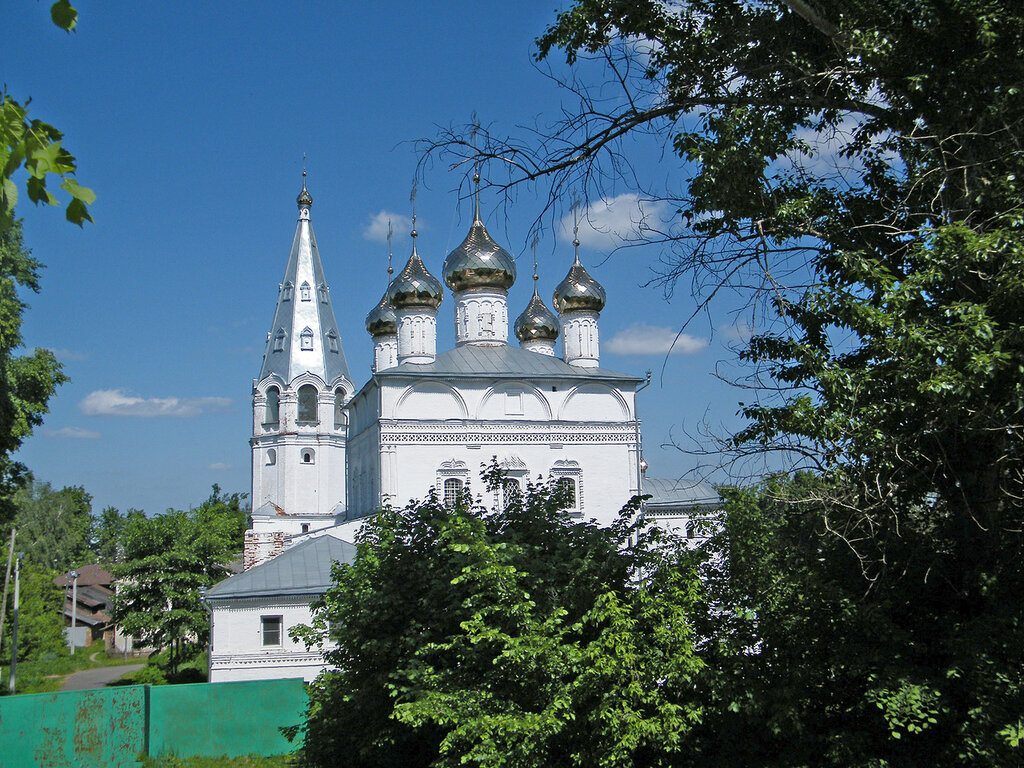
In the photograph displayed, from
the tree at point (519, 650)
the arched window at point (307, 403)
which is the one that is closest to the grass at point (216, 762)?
the tree at point (519, 650)

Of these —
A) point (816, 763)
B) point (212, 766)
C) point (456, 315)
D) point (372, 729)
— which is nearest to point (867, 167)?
point (816, 763)

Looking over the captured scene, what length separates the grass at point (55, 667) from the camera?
28.5 metres

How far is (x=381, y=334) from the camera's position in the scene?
34781 millimetres

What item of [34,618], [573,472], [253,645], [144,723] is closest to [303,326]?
[34,618]

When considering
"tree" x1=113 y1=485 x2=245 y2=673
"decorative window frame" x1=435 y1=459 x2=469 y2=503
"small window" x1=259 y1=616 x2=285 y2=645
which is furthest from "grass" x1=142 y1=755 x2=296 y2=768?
"decorative window frame" x1=435 y1=459 x2=469 y2=503

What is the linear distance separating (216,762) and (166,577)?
10.4 metres

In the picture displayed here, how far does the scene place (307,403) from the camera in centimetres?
3788

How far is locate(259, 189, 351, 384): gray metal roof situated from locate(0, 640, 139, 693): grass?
1317 cm

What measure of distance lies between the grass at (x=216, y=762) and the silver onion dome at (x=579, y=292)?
19.0m

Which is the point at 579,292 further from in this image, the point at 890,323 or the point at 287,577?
the point at 890,323

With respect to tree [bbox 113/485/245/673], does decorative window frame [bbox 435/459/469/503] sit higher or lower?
higher

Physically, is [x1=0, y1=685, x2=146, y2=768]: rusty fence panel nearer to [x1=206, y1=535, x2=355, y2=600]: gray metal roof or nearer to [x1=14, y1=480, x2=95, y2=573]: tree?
[x1=206, y1=535, x2=355, y2=600]: gray metal roof

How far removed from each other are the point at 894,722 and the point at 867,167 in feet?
12.7

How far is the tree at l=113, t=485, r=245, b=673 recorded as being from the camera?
25.0m
